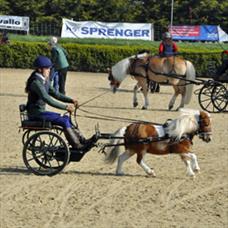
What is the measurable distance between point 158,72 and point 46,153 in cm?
Answer: 811

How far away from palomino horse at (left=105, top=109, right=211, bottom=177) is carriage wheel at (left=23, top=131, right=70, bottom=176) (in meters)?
0.72

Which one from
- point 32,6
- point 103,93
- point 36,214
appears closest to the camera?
point 36,214

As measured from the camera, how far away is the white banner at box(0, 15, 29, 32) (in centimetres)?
3944

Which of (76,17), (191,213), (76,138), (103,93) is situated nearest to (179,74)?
(103,93)

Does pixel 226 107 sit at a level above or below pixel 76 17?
below

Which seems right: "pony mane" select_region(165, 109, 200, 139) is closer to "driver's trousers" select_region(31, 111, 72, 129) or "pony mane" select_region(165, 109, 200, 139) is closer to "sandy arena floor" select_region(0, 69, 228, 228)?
"sandy arena floor" select_region(0, 69, 228, 228)

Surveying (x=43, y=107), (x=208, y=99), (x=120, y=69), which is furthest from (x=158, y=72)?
(x=43, y=107)

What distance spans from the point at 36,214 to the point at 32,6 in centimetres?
4804

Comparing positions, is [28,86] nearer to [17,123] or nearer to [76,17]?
[17,123]

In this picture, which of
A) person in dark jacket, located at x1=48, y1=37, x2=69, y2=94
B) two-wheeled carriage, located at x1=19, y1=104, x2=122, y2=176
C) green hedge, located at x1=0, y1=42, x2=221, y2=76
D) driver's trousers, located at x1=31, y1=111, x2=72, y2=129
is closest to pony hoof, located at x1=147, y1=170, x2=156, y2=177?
two-wheeled carriage, located at x1=19, y1=104, x2=122, y2=176

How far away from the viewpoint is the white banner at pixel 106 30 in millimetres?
37344

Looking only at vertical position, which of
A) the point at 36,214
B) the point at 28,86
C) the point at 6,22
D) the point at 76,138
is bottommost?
the point at 36,214

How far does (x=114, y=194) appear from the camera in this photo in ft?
28.6

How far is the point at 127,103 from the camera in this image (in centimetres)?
1877
